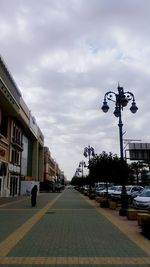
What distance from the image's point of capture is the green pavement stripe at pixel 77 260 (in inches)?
307

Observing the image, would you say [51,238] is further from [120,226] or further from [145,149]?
[145,149]

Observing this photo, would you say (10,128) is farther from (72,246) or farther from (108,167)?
(72,246)

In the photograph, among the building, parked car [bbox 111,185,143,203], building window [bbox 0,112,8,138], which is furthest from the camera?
building window [bbox 0,112,8,138]

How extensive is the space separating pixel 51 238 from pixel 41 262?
3574mm

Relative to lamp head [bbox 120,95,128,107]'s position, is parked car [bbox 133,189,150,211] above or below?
below

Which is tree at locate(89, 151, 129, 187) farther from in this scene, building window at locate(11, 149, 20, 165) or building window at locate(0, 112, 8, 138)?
building window at locate(11, 149, 20, 165)

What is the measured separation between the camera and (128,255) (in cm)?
876

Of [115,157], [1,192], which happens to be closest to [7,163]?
[1,192]

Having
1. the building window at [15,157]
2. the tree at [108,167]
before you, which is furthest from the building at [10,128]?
the tree at [108,167]

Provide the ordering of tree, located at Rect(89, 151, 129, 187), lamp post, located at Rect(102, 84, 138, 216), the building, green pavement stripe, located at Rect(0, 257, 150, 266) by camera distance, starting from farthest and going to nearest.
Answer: the building < tree, located at Rect(89, 151, 129, 187) < lamp post, located at Rect(102, 84, 138, 216) < green pavement stripe, located at Rect(0, 257, 150, 266)

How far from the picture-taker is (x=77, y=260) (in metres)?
8.07

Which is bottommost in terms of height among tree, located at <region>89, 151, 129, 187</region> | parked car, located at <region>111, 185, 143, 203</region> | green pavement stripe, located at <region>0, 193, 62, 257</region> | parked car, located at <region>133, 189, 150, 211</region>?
green pavement stripe, located at <region>0, 193, 62, 257</region>

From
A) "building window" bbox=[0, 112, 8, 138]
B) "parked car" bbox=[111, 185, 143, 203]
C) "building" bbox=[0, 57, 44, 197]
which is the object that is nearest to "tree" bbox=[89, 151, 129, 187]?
"parked car" bbox=[111, 185, 143, 203]

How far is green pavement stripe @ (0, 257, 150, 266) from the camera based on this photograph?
25.5ft
